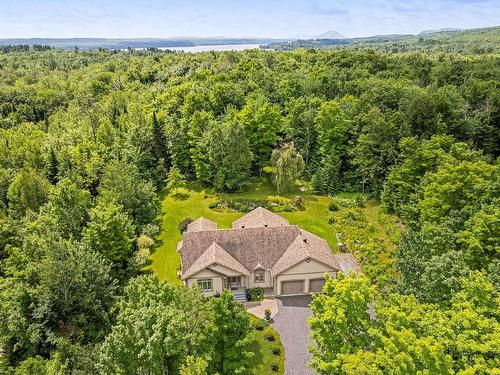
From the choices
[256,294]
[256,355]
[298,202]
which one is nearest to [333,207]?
[298,202]

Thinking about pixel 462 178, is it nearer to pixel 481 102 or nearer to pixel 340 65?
pixel 481 102

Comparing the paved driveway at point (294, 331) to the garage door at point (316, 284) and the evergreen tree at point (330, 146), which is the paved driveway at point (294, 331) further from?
the evergreen tree at point (330, 146)

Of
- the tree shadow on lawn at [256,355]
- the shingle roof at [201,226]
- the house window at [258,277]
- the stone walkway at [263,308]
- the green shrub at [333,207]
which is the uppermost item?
the shingle roof at [201,226]

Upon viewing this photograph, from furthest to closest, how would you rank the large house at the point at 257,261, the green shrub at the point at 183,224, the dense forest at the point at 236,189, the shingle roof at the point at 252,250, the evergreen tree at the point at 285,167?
the evergreen tree at the point at 285,167 → the green shrub at the point at 183,224 → the shingle roof at the point at 252,250 → the large house at the point at 257,261 → the dense forest at the point at 236,189

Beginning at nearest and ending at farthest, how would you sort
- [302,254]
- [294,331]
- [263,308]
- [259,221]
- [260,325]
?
1. [294,331]
2. [260,325]
3. [263,308]
4. [302,254]
5. [259,221]

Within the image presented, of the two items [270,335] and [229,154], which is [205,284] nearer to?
[270,335]

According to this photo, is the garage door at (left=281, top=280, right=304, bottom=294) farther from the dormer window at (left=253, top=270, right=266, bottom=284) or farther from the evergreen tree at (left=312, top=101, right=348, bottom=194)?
the evergreen tree at (left=312, top=101, right=348, bottom=194)

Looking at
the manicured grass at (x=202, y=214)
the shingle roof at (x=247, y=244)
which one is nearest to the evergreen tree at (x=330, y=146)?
the manicured grass at (x=202, y=214)
